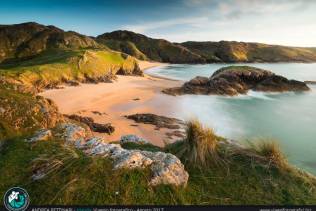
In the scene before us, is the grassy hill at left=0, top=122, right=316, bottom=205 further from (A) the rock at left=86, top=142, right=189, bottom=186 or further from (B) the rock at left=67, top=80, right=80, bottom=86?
(B) the rock at left=67, top=80, right=80, bottom=86

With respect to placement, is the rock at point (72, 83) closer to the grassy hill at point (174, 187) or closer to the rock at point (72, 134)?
the rock at point (72, 134)

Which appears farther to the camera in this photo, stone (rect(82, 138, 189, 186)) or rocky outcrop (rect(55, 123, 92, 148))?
rocky outcrop (rect(55, 123, 92, 148))

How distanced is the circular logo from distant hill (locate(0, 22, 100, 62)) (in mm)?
62452

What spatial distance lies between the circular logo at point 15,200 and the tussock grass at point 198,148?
8.25ft

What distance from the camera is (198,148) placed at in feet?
16.3

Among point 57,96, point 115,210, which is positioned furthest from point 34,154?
point 57,96

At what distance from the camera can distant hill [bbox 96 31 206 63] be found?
105 metres

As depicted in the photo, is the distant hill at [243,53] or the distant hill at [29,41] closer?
the distant hill at [29,41]

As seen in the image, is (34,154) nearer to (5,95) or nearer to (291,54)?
(5,95)

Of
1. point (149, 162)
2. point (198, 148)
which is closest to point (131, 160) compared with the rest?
point (149, 162)

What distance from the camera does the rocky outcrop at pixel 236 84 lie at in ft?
90.8

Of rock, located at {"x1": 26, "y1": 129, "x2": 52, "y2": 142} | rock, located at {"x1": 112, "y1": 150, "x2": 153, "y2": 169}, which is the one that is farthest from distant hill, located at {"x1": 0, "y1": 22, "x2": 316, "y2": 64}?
rock, located at {"x1": 112, "y1": 150, "x2": 153, "y2": 169}

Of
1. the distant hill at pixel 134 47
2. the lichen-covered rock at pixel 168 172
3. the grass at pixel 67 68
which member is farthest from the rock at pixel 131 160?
the distant hill at pixel 134 47

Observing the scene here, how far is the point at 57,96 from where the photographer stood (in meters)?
21.3
